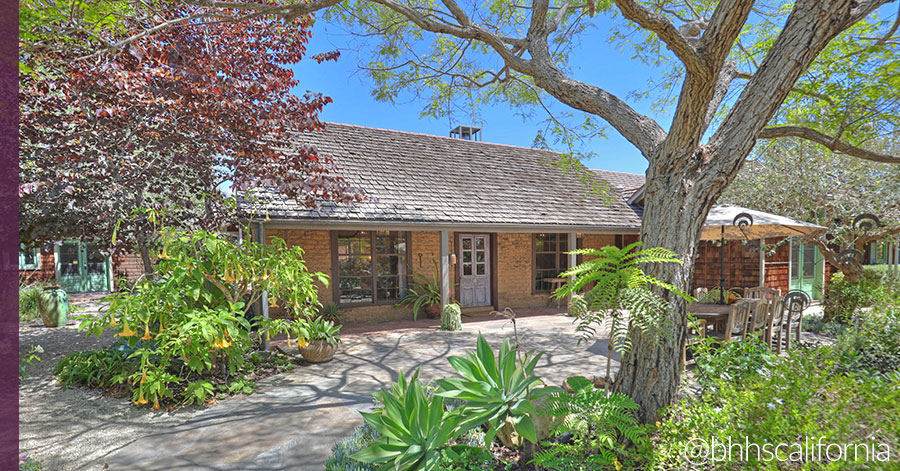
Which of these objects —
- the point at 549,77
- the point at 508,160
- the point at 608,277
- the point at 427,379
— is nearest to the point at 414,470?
the point at 608,277

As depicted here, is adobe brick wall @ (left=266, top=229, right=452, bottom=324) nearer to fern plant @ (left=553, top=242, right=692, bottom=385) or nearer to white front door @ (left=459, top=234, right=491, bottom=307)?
white front door @ (left=459, top=234, right=491, bottom=307)

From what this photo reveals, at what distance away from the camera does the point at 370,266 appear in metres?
10.3

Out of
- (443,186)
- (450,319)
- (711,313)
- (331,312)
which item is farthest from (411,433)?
(443,186)

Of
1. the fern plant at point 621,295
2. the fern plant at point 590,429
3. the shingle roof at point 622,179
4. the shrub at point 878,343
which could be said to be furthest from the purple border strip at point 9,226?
the shingle roof at point 622,179

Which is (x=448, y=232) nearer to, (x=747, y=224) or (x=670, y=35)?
(x=747, y=224)

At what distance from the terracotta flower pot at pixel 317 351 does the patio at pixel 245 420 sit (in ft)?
0.63

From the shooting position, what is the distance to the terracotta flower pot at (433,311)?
10.6 metres

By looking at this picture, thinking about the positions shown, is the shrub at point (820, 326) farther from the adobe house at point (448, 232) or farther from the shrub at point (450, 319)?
the shrub at point (450, 319)

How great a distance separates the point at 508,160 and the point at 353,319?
298 inches

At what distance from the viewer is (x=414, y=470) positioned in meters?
2.53

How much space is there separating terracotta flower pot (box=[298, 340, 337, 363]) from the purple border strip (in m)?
3.16

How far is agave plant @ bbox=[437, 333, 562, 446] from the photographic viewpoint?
2592 mm

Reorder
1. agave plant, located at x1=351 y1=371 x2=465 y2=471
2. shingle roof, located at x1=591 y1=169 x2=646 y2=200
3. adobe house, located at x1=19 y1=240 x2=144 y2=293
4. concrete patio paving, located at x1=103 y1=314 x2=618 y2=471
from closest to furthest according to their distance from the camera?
agave plant, located at x1=351 y1=371 x2=465 y2=471 → concrete patio paving, located at x1=103 y1=314 x2=618 y2=471 → adobe house, located at x1=19 y1=240 x2=144 y2=293 → shingle roof, located at x1=591 y1=169 x2=646 y2=200

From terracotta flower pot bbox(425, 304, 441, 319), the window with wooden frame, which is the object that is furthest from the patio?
Answer: terracotta flower pot bbox(425, 304, 441, 319)
